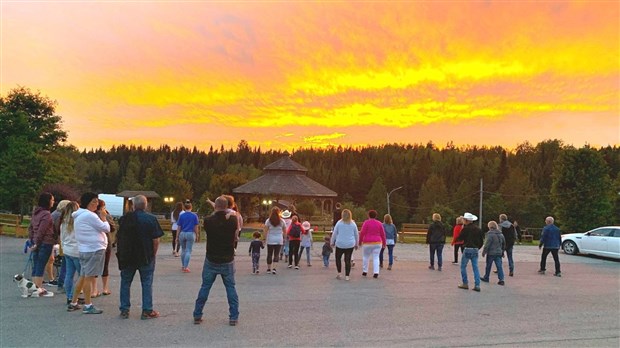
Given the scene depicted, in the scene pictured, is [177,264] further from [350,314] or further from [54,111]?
[54,111]

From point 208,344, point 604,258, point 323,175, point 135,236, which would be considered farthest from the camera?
point 323,175

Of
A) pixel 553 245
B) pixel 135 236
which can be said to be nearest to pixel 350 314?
pixel 135 236

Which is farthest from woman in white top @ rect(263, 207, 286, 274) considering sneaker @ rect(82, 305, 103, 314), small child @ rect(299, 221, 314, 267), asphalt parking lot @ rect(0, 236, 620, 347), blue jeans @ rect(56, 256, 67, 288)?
sneaker @ rect(82, 305, 103, 314)

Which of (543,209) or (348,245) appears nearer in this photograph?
(348,245)

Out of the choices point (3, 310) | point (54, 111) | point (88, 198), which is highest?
point (54, 111)

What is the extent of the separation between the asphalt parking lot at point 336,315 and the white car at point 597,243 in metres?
8.78

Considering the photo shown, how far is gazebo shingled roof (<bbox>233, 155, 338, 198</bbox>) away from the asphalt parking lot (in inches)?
887

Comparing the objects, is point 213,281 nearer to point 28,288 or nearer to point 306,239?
point 28,288

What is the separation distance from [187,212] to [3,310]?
552 cm

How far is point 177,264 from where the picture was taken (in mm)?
13852

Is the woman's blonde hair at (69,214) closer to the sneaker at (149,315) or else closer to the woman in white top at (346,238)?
the sneaker at (149,315)

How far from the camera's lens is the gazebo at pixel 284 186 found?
3509 centimetres

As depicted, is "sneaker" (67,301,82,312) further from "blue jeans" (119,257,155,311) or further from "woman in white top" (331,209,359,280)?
"woman in white top" (331,209,359,280)

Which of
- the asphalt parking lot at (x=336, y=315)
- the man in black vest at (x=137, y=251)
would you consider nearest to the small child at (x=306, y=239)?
the asphalt parking lot at (x=336, y=315)
